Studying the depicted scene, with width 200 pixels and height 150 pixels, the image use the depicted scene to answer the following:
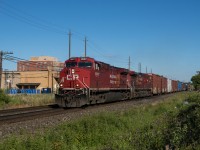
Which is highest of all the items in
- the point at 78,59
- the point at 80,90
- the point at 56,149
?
the point at 78,59

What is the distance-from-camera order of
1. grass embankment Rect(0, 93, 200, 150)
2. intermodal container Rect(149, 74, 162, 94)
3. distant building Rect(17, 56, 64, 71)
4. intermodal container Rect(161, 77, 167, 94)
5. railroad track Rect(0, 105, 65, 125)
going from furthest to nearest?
distant building Rect(17, 56, 64, 71) → intermodal container Rect(161, 77, 167, 94) → intermodal container Rect(149, 74, 162, 94) → railroad track Rect(0, 105, 65, 125) → grass embankment Rect(0, 93, 200, 150)

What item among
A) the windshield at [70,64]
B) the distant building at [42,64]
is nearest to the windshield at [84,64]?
the windshield at [70,64]

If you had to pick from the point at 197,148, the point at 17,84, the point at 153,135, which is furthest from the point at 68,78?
the point at 17,84

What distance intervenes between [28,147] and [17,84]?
102698 mm

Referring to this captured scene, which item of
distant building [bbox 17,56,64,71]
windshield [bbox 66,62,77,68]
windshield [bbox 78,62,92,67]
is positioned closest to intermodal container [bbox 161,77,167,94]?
distant building [bbox 17,56,64,71]

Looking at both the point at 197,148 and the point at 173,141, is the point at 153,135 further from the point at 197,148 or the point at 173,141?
the point at 197,148

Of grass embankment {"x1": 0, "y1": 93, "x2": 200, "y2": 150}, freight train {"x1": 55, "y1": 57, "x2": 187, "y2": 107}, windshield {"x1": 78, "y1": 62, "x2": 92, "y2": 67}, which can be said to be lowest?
grass embankment {"x1": 0, "y1": 93, "x2": 200, "y2": 150}

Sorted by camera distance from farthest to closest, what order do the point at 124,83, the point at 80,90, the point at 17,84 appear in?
1. the point at 17,84
2. the point at 124,83
3. the point at 80,90

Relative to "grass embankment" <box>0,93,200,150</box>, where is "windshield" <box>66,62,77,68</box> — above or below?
above

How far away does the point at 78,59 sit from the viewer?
30.0 meters

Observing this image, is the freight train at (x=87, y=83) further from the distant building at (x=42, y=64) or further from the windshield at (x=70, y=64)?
the distant building at (x=42, y=64)

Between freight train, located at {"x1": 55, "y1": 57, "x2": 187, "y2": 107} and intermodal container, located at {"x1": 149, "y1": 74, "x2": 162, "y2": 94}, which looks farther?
intermodal container, located at {"x1": 149, "y1": 74, "x2": 162, "y2": 94}

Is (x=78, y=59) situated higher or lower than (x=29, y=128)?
higher

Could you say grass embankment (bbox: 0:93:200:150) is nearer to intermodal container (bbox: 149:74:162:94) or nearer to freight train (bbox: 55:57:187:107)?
freight train (bbox: 55:57:187:107)
